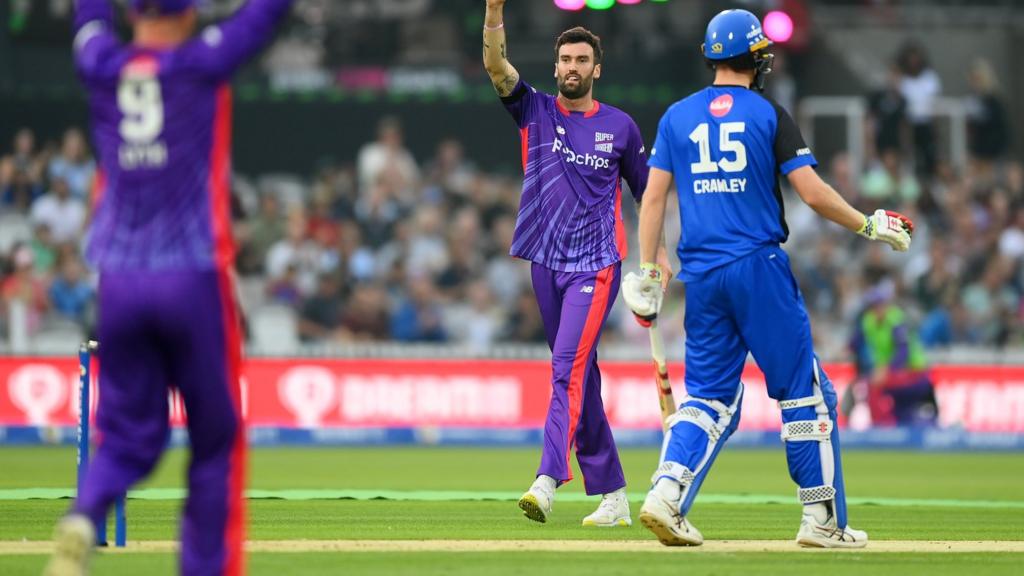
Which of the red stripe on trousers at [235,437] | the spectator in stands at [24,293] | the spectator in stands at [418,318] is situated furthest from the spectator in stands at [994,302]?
the red stripe on trousers at [235,437]

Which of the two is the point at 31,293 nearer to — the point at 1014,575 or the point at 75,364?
the point at 75,364

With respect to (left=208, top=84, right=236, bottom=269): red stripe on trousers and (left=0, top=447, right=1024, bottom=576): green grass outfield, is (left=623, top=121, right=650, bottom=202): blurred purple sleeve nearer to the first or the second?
(left=0, top=447, right=1024, bottom=576): green grass outfield

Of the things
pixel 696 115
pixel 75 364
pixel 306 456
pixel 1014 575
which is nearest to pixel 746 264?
pixel 696 115

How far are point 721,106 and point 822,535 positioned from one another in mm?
2153

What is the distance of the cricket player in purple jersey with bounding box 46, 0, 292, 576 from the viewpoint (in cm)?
599

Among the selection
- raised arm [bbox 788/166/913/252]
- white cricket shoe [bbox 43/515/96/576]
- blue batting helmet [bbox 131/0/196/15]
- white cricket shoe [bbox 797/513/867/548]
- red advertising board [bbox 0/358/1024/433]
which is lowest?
red advertising board [bbox 0/358/1024/433]

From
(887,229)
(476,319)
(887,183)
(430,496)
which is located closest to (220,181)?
(887,229)

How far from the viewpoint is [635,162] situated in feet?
34.1

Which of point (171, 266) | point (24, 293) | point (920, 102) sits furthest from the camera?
point (920, 102)

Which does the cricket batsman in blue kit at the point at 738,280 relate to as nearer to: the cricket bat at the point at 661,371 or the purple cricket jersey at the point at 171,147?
the cricket bat at the point at 661,371

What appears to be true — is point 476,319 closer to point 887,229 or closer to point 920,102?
point 920,102

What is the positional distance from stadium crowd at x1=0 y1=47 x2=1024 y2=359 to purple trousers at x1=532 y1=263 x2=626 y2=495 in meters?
10.6

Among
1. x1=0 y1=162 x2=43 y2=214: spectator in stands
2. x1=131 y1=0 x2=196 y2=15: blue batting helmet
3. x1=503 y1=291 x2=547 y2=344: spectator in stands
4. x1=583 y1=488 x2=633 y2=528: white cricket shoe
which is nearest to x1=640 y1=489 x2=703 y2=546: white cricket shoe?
x1=583 y1=488 x2=633 y2=528: white cricket shoe

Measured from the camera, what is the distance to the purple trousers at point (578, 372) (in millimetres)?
9742
